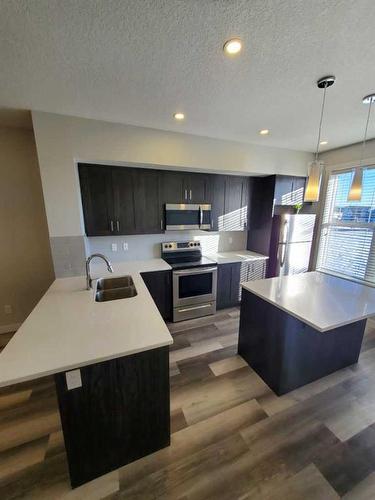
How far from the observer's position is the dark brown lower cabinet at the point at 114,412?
1.15 m

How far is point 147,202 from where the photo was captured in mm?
2973

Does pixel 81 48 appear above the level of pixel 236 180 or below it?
above

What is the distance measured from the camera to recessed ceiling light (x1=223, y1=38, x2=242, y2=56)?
121cm

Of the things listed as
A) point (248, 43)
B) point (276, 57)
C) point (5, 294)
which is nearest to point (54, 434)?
point (5, 294)

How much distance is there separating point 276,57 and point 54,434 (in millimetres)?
3163

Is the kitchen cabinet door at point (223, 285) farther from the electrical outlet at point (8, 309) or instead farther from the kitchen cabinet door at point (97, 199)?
the electrical outlet at point (8, 309)

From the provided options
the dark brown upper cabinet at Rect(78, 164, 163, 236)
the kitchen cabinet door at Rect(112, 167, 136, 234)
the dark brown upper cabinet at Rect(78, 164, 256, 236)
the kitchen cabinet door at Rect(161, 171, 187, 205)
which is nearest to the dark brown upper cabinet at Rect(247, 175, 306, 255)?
the dark brown upper cabinet at Rect(78, 164, 256, 236)

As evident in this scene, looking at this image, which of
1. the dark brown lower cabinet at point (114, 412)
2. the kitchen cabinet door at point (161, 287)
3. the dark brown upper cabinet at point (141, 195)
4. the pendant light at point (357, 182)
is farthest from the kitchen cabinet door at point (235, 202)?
the dark brown lower cabinet at point (114, 412)

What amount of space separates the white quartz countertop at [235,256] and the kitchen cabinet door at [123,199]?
148cm

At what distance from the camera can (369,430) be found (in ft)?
5.24

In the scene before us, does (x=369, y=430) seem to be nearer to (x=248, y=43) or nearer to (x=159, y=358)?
(x=159, y=358)

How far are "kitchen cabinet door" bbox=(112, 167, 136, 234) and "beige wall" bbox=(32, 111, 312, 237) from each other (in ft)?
0.83

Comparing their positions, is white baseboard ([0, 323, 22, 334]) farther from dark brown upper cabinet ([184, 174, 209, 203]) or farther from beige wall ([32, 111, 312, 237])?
dark brown upper cabinet ([184, 174, 209, 203])

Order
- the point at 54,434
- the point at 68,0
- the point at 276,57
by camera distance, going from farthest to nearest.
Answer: the point at 54,434, the point at 276,57, the point at 68,0
